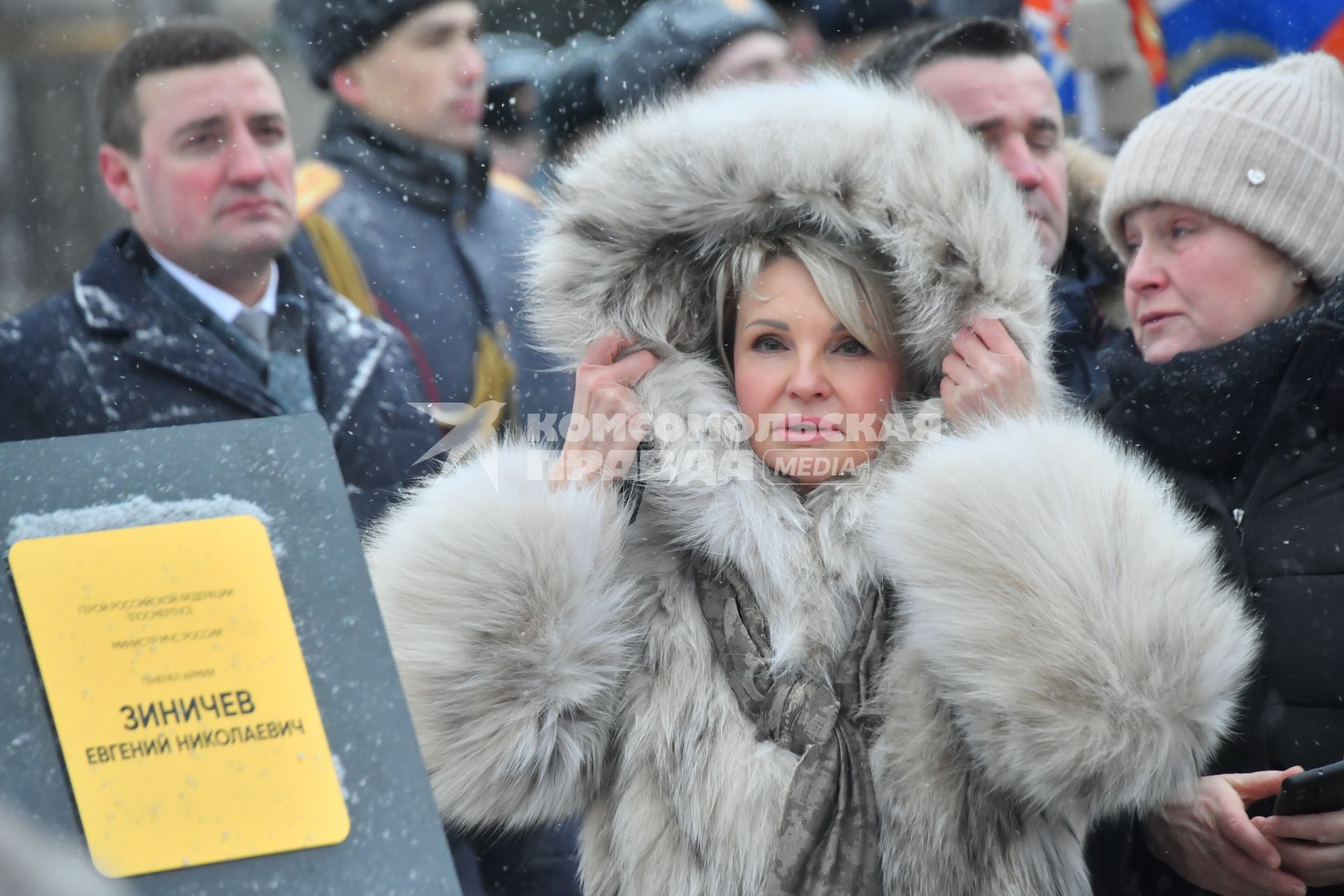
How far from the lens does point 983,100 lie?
7.89 ft

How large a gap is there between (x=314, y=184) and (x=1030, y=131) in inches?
50.0

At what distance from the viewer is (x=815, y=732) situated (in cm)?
157

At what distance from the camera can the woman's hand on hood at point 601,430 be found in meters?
1.72

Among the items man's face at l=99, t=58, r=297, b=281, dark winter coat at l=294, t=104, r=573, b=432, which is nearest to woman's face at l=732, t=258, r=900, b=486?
dark winter coat at l=294, t=104, r=573, b=432

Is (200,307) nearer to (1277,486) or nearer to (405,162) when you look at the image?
(405,162)

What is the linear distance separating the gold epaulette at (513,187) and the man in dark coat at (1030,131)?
0.70m

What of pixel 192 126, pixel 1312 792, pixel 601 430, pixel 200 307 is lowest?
pixel 1312 792

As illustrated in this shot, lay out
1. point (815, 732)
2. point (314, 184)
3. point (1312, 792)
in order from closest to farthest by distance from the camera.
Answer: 1. point (1312, 792)
2. point (815, 732)
3. point (314, 184)

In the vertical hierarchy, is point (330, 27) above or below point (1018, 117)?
above

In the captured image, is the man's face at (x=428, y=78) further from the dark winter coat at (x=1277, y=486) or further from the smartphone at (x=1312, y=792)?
the smartphone at (x=1312, y=792)

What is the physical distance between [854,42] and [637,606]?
1.65m

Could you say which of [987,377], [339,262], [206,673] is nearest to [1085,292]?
[987,377]

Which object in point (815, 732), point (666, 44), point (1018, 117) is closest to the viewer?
point (815, 732)

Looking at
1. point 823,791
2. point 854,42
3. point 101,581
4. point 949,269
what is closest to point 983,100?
point 854,42
